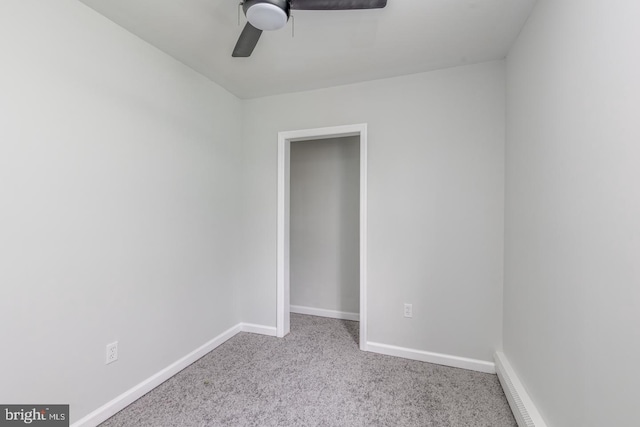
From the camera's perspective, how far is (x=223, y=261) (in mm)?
2836

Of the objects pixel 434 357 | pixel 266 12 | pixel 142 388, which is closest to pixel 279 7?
pixel 266 12

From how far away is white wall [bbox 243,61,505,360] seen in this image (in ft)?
7.47

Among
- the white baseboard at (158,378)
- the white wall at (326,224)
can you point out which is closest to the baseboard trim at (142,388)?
the white baseboard at (158,378)

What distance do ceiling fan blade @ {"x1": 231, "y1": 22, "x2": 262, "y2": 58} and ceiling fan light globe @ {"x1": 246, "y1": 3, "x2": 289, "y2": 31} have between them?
0.07 metres

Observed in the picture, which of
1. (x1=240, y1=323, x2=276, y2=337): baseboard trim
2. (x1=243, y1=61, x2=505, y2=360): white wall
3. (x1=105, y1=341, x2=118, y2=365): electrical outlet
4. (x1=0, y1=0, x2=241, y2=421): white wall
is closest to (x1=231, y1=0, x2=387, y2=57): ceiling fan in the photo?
(x1=0, y1=0, x2=241, y2=421): white wall

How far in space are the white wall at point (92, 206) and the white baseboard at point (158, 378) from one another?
0.05 m

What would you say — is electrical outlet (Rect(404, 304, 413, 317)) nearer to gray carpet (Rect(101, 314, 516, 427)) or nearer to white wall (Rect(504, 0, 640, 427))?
gray carpet (Rect(101, 314, 516, 427))

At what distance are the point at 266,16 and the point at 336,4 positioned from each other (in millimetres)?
342

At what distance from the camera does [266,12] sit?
1380mm

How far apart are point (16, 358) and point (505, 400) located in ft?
9.23

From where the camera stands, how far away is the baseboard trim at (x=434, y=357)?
2297mm

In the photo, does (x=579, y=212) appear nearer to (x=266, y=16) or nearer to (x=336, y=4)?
(x=336, y=4)

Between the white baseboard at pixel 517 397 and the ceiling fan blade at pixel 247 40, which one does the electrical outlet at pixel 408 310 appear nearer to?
the white baseboard at pixel 517 397

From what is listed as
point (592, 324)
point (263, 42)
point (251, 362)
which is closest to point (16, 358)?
point (251, 362)
